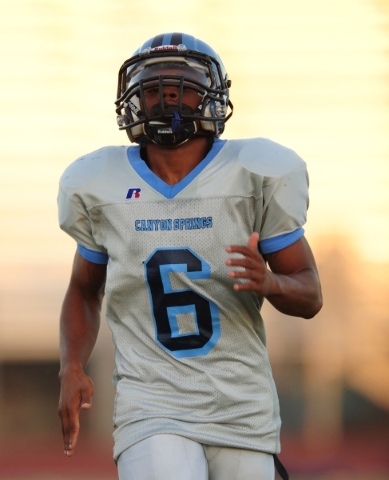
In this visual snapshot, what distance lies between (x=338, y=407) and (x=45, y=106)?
3.47m

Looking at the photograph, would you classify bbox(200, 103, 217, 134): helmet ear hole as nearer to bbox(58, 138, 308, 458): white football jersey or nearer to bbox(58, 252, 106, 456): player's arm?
bbox(58, 138, 308, 458): white football jersey

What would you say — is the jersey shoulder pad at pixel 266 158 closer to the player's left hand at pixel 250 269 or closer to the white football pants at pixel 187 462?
the player's left hand at pixel 250 269

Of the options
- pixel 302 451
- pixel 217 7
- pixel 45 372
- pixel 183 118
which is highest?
pixel 217 7

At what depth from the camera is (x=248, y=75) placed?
8.41 m

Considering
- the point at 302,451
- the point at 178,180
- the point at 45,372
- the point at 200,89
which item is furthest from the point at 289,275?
the point at 45,372

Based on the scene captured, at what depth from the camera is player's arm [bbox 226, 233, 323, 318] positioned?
2410 mm

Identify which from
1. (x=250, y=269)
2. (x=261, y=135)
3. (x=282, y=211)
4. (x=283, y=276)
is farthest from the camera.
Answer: (x=261, y=135)

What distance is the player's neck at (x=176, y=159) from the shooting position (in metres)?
2.87

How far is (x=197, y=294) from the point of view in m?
2.73

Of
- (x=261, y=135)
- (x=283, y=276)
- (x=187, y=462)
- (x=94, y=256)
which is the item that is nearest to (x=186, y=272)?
(x=283, y=276)

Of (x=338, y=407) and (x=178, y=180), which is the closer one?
(x=178, y=180)

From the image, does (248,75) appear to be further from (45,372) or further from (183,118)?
(183,118)

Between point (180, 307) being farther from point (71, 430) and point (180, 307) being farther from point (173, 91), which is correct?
point (173, 91)

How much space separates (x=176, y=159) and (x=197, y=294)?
42 centimetres
